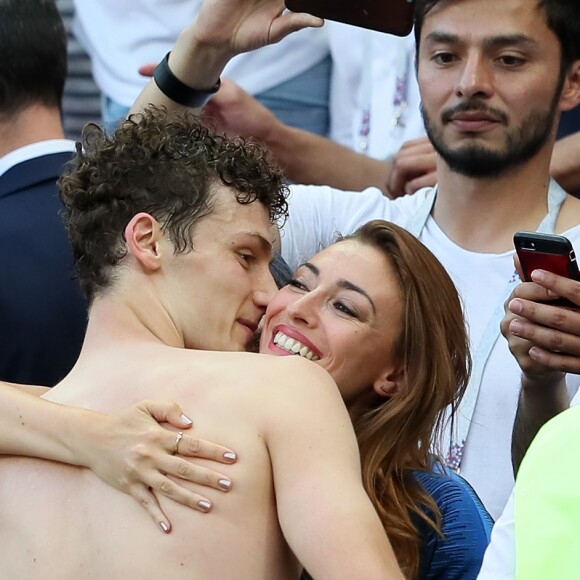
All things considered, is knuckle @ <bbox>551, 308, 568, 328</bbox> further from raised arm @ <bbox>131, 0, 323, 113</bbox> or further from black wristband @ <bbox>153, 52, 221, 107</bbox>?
black wristband @ <bbox>153, 52, 221, 107</bbox>

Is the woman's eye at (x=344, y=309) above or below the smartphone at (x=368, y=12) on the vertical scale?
below

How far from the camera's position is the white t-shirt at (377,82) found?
454 centimetres

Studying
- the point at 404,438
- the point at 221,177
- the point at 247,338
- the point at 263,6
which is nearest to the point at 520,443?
the point at 404,438

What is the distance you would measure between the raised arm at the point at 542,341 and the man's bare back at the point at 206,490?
769 mm

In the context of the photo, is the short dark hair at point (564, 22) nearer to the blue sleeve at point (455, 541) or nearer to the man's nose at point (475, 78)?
Answer: the man's nose at point (475, 78)

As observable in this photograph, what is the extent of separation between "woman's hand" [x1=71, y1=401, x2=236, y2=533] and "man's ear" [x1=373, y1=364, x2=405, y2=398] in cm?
77

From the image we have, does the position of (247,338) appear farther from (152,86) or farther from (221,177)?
(152,86)

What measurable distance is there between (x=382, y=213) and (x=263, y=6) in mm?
682

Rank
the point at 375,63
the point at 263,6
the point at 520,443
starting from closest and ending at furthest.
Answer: the point at 520,443
the point at 263,6
the point at 375,63

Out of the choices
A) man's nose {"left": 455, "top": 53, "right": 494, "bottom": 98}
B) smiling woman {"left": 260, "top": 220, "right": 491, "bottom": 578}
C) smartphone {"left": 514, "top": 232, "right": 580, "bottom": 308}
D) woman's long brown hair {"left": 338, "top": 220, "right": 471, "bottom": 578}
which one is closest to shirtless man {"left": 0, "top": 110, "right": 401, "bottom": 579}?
smiling woman {"left": 260, "top": 220, "right": 491, "bottom": 578}

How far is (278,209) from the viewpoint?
2.77m

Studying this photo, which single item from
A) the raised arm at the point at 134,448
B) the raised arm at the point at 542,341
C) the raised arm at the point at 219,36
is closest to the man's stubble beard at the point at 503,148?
the raised arm at the point at 219,36

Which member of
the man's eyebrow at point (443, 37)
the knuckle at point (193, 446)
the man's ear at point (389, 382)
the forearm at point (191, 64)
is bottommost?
the knuckle at point (193, 446)

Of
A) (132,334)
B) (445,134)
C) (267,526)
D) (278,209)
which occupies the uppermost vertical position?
(445,134)
